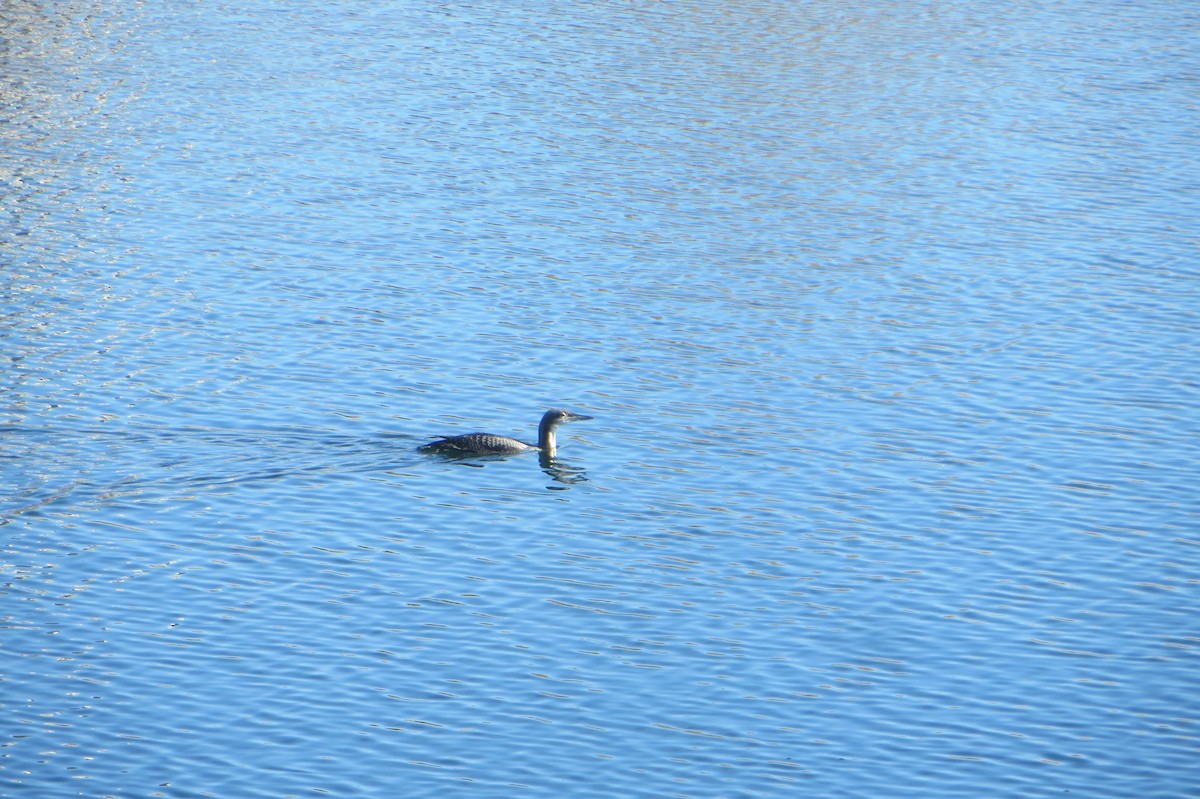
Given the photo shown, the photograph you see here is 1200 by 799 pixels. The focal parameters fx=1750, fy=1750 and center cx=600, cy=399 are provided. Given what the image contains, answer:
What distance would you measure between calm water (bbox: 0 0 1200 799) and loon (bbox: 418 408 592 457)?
0.35 meters

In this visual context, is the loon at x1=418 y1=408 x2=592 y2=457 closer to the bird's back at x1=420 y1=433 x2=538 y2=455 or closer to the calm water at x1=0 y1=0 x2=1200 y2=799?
the bird's back at x1=420 y1=433 x2=538 y2=455

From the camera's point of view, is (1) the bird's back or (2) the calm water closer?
(2) the calm water

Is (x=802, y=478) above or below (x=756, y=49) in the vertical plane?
below

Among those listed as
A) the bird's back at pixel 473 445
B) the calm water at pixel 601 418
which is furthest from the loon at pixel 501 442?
the calm water at pixel 601 418

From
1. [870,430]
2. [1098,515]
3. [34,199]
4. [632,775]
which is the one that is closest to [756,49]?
[34,199]

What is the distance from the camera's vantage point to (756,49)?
148 ft

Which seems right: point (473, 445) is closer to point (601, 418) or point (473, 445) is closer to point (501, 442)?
point (501, 442)

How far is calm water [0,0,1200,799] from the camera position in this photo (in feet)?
52.4

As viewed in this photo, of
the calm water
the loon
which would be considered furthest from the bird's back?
the calm water

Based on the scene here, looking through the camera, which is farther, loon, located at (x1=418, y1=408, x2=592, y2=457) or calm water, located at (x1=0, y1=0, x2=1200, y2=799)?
loon, located at (x1=418, y1=408, x2=592, y2=457)

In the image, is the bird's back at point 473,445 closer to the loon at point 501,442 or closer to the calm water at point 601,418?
the loon at point 501,442

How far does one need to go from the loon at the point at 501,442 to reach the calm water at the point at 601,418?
0.35m

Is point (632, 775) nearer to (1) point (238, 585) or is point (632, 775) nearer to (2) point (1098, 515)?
(1) point (238, 585)

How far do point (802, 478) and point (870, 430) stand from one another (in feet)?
6.84
